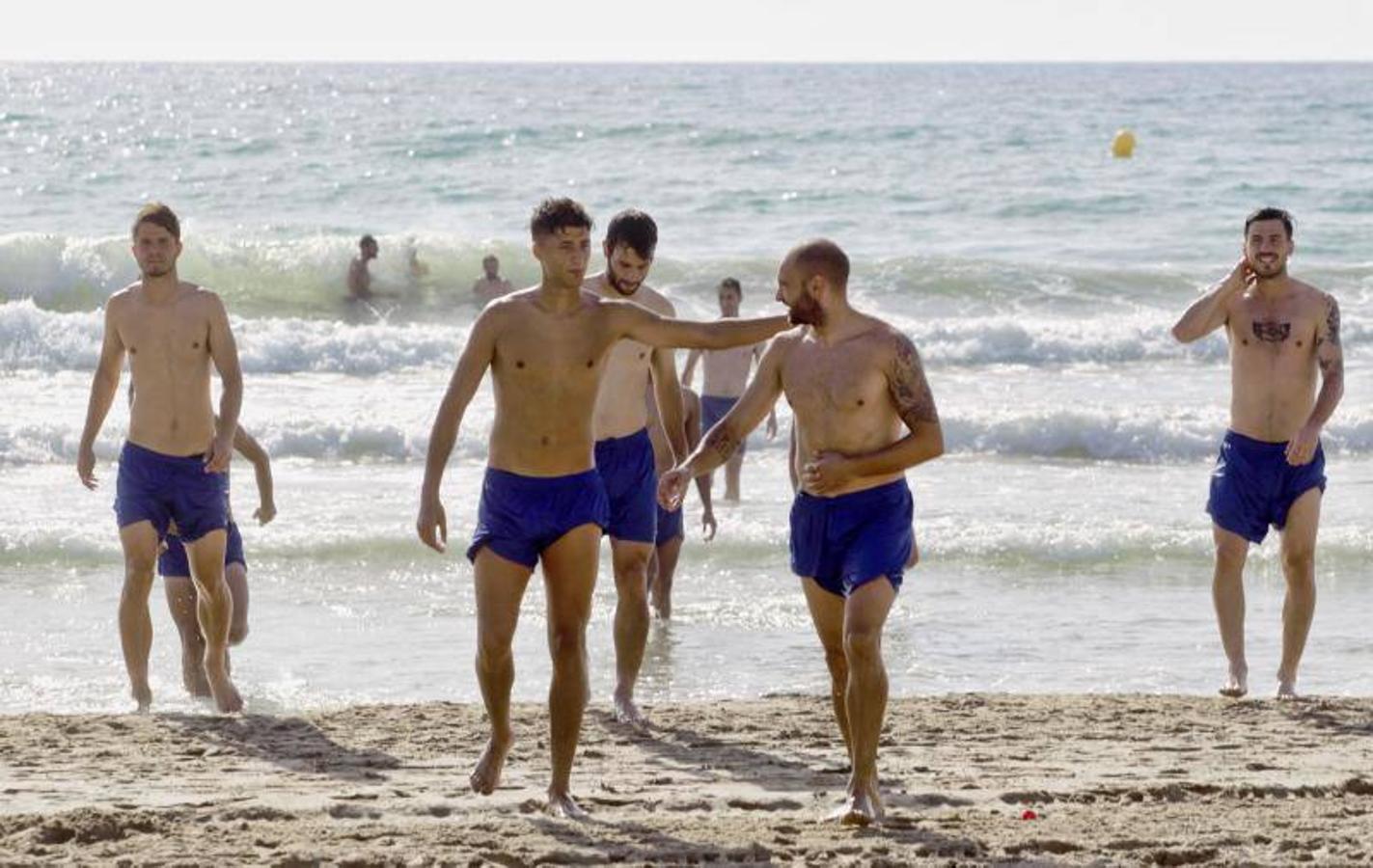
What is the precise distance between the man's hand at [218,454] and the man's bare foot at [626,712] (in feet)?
5.48

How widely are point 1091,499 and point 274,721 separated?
25.6 feet

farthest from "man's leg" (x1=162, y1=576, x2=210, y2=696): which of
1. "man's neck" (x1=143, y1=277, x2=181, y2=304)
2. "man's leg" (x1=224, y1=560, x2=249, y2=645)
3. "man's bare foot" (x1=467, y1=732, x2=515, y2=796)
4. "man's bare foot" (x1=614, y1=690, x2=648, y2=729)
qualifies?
"man's bare foot" (x1=467, y1=732, x2=515, y2=796)

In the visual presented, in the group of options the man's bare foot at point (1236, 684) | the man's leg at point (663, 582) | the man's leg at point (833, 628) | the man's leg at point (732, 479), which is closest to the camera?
the man's leg at point (833, 628)

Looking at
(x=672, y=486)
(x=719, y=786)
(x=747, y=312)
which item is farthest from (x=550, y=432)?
(x=747, y=312)

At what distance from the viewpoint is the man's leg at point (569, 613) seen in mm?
6039

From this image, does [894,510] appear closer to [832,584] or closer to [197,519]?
[832,584]

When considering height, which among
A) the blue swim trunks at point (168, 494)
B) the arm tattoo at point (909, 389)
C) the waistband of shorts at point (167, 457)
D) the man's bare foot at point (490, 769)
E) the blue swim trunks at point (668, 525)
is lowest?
the man's bare foot at point (490, 769)

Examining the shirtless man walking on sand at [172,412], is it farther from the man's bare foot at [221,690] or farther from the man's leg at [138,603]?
the man's bare foot at [221,690]

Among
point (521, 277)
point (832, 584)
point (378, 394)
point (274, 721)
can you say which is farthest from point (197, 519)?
point (521, 277)

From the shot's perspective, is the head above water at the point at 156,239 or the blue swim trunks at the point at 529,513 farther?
the head above water at the point at 156,239

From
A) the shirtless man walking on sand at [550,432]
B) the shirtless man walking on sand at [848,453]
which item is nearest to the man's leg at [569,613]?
the shirtless man walking on sand at [550,432]

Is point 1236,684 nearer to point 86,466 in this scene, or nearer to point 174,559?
point 174,559

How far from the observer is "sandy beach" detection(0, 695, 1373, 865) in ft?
19.1

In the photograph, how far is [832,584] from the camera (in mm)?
6094
